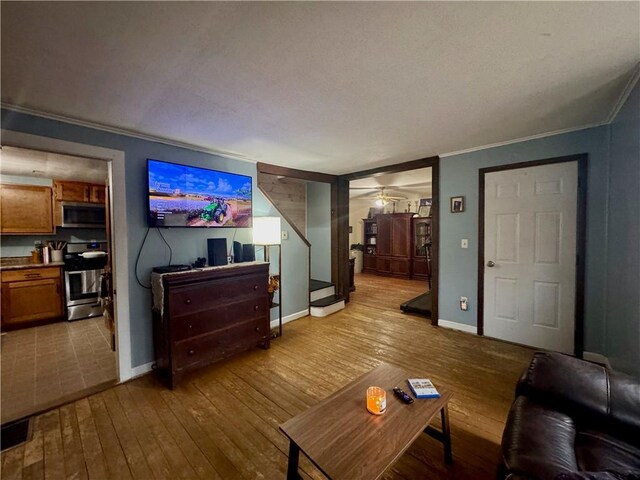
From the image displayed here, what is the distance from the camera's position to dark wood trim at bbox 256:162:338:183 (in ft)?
11.6

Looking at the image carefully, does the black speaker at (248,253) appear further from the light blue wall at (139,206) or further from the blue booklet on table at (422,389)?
the blue booklet on table at (422,389)

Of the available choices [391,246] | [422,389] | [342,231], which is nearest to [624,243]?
[422,389]

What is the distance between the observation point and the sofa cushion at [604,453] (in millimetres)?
961

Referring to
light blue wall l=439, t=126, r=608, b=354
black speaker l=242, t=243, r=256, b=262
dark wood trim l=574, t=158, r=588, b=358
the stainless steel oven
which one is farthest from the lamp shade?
dark wood trim l=574, t=158, r=588, b=358

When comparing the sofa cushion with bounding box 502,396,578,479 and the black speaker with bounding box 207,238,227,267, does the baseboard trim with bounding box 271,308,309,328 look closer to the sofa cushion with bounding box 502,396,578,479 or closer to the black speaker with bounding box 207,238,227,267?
the black speaker with bounding box 207,238,227,267

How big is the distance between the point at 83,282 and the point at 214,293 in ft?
9.50

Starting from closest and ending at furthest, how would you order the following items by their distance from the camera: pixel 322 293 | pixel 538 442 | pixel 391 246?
pixel 538 442 → pixel 322 293 → pixel 391 246

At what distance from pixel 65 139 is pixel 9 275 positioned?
2805 millimetres

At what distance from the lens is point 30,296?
362 cm

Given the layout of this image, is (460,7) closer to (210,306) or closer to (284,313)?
(210,306)

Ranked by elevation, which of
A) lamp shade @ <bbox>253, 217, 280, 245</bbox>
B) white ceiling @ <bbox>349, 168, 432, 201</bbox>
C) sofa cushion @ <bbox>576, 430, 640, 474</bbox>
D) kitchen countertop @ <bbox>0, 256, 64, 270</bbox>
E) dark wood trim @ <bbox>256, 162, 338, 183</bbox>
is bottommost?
sofa cushion @ <bbox>576, 430, 640, 474</bbox>

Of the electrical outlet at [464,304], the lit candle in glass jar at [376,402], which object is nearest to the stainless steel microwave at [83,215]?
the lit candle in glass jar at [376,402]

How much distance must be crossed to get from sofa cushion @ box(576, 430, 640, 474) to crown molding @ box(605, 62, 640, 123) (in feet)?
6.53

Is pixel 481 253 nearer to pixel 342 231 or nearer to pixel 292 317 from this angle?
pixel 342 231
